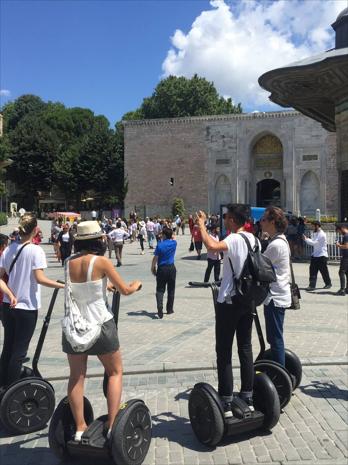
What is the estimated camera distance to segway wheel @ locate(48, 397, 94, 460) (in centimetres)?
403

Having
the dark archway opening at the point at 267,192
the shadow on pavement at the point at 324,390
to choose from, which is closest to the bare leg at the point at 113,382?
the shadow on pavement at the point at 324,390

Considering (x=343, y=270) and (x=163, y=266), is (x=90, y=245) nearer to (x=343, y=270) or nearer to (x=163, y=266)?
(x=163, y=266)

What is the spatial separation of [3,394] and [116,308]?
148 cm

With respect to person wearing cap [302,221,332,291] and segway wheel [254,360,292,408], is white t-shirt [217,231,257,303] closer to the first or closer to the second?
segway wheel [254,360,292,408]

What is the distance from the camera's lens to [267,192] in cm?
5338

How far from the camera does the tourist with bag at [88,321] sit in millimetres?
3889

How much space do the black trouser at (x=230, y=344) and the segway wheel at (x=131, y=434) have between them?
79 centimetres

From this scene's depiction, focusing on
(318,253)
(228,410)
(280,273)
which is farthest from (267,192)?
(228,410)

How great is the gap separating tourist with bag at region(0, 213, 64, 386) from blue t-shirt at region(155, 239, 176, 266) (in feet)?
15.7

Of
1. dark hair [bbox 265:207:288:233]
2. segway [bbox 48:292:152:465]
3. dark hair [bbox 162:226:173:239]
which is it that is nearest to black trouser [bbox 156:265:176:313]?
dark hair [bbox 162:226:173:239]

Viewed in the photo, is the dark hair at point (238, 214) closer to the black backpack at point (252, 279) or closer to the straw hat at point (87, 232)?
the black backpack at point (252, 279)

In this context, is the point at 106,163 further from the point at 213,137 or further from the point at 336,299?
the point at 336,299

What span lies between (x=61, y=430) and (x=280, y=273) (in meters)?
2.64

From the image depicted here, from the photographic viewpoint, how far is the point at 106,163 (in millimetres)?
54719
